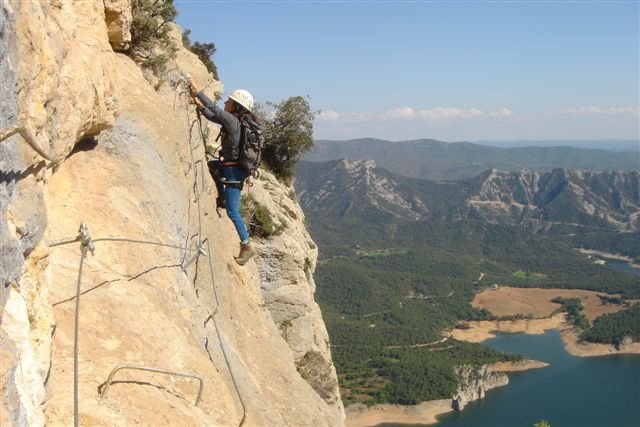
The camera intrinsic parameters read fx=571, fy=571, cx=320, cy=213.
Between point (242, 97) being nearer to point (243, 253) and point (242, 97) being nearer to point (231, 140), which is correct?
point (231, 140)

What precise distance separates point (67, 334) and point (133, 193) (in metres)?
3.06

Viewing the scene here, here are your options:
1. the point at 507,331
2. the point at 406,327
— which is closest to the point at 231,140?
the point at 406,327

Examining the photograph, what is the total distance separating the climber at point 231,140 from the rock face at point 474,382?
104 m

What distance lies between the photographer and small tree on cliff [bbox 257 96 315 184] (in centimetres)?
2384

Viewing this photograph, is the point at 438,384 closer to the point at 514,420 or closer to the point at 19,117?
the point at 514,420

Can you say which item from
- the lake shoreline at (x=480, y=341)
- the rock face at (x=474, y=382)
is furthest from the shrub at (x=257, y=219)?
the rock face at (x=474, y=382)

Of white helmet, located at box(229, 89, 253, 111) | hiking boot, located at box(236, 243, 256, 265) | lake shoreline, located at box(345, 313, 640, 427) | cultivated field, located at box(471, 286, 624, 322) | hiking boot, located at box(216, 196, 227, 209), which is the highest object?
white helmet, located at box(229, 89, 253, 111)

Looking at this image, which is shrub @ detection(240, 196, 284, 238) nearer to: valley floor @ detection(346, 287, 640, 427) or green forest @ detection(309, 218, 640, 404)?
valley floor @ detection(346, 287, 640, 427)

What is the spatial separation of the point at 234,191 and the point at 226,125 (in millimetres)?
1661

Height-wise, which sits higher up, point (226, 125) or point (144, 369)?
point (226, 125)

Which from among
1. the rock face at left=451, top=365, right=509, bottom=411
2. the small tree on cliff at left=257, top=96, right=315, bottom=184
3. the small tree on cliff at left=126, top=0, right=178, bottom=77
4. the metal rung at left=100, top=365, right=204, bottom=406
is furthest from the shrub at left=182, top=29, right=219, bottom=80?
the rock face at left=451, top=365, right=509, bottom=411

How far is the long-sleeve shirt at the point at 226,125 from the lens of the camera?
1022 cm

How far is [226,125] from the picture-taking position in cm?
1044

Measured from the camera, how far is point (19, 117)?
5027 mm
